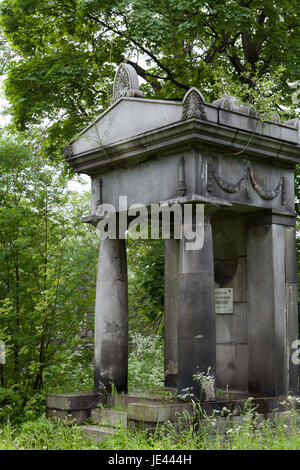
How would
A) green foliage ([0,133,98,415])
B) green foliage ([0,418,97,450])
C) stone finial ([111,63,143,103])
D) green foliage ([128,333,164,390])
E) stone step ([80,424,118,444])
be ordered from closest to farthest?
green foliage ([0,418,97,450]) → stone step ([80,424,118,444]) → stone finial ([111,63,143,103]) → green foliage ([0,133,98,415]) → green foliage ([128,333,164,390])

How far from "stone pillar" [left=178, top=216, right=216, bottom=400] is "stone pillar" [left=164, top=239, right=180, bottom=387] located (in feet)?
7.01

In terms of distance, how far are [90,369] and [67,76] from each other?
6.42 m

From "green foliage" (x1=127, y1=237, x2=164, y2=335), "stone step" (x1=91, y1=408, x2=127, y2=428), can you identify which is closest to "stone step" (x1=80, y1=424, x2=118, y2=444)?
"stone step" (x1=91, y1=408, x2=127, y2=428)

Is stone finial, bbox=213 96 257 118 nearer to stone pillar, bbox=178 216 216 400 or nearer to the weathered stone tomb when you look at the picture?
the weathered stone tomb

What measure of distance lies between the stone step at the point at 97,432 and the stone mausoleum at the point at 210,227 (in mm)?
957

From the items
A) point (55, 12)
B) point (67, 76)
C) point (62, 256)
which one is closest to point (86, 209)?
point (62, 256)

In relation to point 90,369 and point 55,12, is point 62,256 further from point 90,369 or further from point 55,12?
point 55,12

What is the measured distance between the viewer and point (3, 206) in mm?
10742

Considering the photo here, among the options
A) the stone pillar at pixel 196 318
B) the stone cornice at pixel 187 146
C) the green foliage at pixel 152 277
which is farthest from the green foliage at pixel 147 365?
the stone cornice at pixel 187 146

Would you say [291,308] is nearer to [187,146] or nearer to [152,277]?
[187,146]

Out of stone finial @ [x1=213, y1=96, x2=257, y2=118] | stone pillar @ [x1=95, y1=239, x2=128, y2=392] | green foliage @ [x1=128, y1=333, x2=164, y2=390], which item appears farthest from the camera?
green foliage @ [x1=128, y1=333, x2=164, y2=390]

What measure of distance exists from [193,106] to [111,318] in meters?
3.39

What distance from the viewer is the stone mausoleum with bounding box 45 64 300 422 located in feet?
25.2

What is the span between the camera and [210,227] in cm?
784
